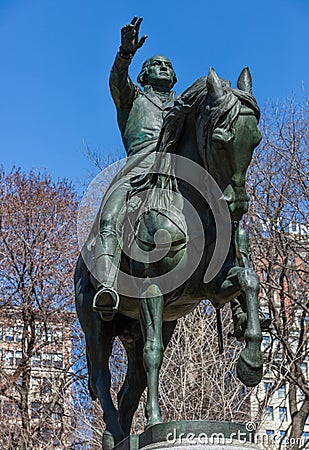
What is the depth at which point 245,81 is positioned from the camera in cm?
589

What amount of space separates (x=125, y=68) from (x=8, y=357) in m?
16.6

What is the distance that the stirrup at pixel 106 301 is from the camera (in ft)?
19.0

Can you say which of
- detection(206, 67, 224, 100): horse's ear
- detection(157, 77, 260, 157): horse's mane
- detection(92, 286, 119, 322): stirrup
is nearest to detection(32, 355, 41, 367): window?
detection(92, 286, 119, 322): stirrup

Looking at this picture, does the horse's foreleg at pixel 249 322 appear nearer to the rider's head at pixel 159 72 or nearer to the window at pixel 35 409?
the rider's head at pixel 159 72

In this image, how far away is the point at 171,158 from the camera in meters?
6.00

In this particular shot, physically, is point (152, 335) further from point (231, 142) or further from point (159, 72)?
point (159, 72)

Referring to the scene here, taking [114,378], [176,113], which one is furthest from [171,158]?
[114,378]

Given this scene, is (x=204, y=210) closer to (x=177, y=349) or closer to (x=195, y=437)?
(x=195, y=437)

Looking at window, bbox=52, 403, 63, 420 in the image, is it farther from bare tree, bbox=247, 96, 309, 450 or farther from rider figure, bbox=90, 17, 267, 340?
rider figure, bbox=90, 17, 267, 340

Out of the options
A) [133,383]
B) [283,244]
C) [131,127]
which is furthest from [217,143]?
[283,244]

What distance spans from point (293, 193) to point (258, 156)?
1845mm

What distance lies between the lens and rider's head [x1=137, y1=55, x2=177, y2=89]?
7039 millimetres

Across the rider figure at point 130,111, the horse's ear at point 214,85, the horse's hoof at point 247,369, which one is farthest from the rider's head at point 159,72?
the horse's hoof at point 247,369

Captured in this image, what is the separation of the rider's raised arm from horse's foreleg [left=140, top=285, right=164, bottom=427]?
1972 mm
